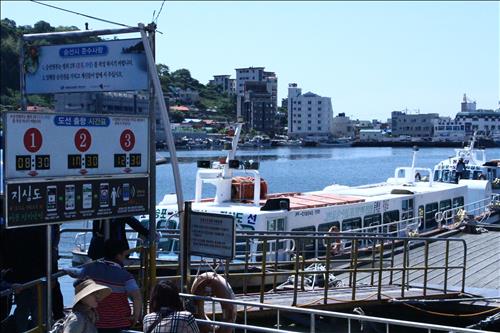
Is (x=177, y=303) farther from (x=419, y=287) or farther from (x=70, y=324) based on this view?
(x=419, y=287)

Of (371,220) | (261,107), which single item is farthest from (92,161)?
(261,107)

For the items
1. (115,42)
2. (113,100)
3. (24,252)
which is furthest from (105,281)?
(113,100)

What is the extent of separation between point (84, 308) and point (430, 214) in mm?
20757

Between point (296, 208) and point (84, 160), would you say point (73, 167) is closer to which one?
point (84, 160)

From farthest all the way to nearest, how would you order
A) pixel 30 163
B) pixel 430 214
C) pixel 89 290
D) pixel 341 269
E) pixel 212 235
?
pixel 430 214 < pixel 341 269 < pixel 212 235 < pixel 30 163 < pixel 89 290

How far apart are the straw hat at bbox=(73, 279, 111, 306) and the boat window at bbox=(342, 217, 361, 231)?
14.5 metres

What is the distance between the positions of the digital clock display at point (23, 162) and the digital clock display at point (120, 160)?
113 cm

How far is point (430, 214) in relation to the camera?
84.8 ft

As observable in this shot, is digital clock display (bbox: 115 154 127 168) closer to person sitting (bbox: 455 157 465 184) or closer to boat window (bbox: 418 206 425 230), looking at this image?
boat window (bbox: 418 206 425 230)

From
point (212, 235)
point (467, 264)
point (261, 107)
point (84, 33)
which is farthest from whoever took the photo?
point (261, 107)

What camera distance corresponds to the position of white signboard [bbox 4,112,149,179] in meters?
7.38

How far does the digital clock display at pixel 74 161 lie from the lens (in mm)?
7880

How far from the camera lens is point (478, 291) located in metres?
15.3

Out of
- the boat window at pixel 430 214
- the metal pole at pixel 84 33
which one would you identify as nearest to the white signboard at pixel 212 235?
the metal pole at pixel 84 33
